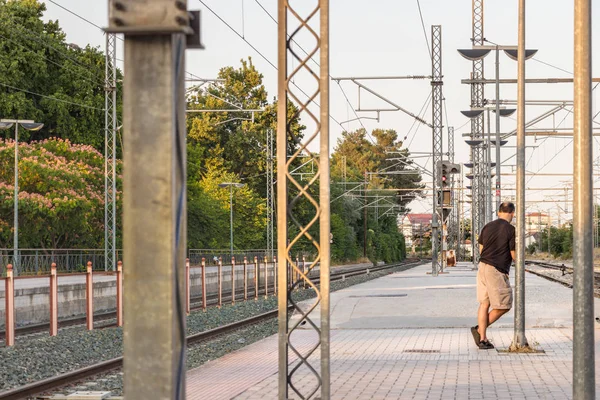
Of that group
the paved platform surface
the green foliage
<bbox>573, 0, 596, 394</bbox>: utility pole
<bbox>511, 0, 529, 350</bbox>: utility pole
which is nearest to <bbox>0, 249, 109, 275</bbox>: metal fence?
the paved platform surface

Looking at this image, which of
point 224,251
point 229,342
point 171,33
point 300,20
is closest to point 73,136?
point 224,251

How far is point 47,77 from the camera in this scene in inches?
2506

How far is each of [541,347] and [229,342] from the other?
19.9 feet

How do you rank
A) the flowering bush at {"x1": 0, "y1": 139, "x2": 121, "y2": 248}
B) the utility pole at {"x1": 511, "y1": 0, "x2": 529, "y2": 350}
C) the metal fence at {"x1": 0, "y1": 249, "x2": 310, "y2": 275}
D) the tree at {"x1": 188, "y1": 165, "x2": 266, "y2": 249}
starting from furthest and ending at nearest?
the tree at {"x1": 188, "y1": 165, "x2": 266, "y2": 249}, the flowering bush at {"x1": 0, "y1": 139, "x2": 121, "y2": 248}, the metal fence at {"x1": 0, "y1": 249, "x2": 310, "y2": 275}, the utility pole at {"x1": 511, "y1": 0, "x2": 529, "y2": 350}

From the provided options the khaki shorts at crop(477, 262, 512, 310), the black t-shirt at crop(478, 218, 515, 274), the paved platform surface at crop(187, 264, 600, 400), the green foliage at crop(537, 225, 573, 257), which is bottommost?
the green foliage at crop(537, 225, 573, 257)

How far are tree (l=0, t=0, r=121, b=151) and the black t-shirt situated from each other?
4756 cm

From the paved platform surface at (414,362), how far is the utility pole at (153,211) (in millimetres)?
6263

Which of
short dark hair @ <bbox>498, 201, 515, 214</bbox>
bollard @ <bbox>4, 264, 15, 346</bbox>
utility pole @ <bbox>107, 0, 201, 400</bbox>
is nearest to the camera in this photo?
utility pole @ <bbox>107, 0, 201, 400</bbox>

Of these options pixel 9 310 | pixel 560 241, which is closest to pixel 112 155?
pixel 9 310

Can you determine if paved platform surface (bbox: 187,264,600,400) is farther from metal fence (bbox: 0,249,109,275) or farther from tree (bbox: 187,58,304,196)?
tree (bbox: 187,58,304,196)

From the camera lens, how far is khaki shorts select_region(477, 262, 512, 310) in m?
14.1

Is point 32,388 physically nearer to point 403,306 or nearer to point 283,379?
point 283,379

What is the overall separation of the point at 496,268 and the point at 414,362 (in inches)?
68.4

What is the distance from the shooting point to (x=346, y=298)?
2786 cm
